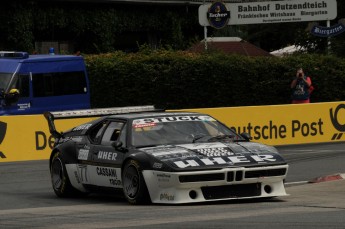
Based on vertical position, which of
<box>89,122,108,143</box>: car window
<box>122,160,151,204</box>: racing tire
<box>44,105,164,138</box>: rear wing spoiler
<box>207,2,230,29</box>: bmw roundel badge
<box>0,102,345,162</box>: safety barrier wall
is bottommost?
<box>0,102,345,162</box>: safety barrier wall

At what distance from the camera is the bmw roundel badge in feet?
107

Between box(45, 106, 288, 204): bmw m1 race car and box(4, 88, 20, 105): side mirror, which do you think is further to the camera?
box(4, 88, 20, 105): side mirror

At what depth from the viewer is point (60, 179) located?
47.9ft

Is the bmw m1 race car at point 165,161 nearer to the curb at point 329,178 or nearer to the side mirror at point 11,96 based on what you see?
the curb at point 329,178

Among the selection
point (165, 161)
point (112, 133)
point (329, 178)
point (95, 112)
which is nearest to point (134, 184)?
point (165, 161)

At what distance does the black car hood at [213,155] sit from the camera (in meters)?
12.2

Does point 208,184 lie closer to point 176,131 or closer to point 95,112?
point 176,131

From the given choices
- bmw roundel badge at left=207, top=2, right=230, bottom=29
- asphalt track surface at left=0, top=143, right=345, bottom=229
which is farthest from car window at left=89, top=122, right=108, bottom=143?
bmw roundel badge at left=207, top=2, right=230, bottom=29

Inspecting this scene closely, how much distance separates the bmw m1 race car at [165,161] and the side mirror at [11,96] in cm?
975

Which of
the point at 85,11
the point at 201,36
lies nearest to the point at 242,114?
the point at 85,11

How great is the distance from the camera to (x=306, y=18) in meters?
32.4

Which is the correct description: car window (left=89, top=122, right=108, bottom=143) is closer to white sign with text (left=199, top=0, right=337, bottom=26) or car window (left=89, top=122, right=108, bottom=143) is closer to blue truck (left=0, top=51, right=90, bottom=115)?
blue truck (left=0, top=51, right=90, bottom=115)

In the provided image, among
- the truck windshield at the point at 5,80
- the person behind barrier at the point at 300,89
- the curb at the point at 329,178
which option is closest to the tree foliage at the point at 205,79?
the person behind barrier at the point at 300,89

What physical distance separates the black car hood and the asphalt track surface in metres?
0.52
